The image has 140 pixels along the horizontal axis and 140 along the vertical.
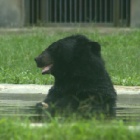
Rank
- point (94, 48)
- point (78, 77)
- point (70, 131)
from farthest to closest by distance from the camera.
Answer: point (94, 48)
point (78, 77)
point (70, 131)

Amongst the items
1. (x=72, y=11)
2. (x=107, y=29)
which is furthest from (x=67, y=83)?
(x=72, y=11)

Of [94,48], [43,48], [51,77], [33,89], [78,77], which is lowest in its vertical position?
[43,48]

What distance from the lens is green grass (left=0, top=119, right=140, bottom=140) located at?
18.7 feet

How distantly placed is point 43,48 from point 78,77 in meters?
8.10

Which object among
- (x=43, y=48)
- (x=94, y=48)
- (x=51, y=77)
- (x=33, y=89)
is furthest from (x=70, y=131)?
(x=43, y=48)

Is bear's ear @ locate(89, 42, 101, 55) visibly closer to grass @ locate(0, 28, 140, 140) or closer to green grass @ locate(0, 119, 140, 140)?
grass @ locate(0, 28, 140, 140)

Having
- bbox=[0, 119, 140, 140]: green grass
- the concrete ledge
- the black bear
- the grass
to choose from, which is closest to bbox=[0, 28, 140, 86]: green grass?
the grass

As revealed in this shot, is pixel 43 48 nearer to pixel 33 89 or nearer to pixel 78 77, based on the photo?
pixel 33 89

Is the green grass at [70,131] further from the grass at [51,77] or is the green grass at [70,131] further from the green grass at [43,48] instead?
the green grass at [43,48]

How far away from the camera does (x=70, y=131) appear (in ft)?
19.0

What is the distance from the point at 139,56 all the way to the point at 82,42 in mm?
6893

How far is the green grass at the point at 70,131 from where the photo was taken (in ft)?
18.7

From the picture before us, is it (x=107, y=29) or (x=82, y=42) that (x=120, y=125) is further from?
(x=107, y=29)

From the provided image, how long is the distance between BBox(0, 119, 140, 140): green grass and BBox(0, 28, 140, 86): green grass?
17.8ft
